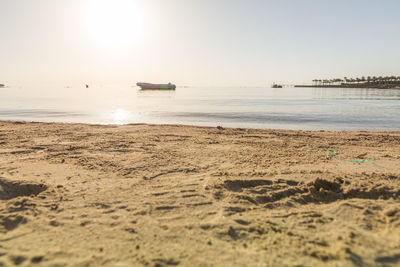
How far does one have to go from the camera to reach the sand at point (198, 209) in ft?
7.75

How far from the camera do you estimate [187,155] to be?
5.95 meters

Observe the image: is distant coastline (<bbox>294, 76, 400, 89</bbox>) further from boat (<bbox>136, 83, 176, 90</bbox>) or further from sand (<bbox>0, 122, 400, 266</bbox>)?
sand (<bbox>0, 122, 400, 266</bbox>)

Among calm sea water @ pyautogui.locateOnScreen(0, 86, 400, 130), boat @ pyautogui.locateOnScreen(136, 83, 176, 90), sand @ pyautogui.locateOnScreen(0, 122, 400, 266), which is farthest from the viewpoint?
boat @ pyautogui.locateOnScreen(136, 83, 176, 90)

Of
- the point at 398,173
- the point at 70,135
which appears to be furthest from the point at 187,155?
the point at 70,135

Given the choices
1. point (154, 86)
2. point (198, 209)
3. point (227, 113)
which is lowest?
point (198, 209)

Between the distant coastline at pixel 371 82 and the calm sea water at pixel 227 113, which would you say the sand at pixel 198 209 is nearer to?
the calm sea water at pixel 227 113

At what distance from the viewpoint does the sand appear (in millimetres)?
2361

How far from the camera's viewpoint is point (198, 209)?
3.27 m

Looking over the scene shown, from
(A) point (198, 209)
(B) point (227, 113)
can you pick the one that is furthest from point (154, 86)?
(A) point (198, 209)

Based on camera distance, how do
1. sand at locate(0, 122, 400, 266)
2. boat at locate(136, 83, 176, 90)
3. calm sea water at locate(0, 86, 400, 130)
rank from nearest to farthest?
1. sand at locate(0, 122, 400, 266)
2. calm sea water at locate(0, 86, 400, 130)
3. boat at locate(136, 83, 176, 90)

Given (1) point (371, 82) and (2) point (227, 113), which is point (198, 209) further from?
(1) point (371, 82)

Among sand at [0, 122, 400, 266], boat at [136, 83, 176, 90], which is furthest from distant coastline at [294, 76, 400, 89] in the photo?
sand at [0, 122, 400, 266]

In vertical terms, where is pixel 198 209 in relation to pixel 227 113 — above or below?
below

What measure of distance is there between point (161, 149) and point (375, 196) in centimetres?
463
